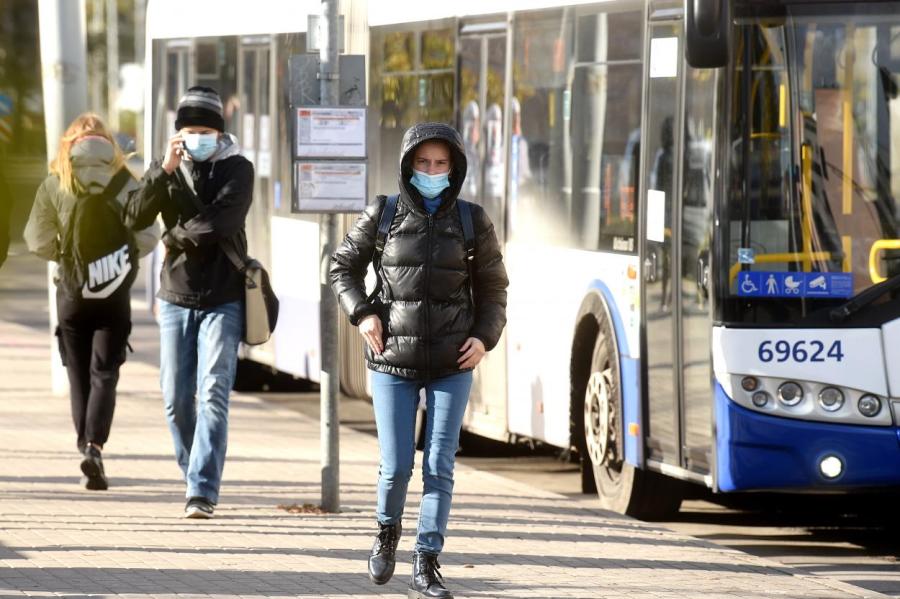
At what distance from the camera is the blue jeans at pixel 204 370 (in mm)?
7324

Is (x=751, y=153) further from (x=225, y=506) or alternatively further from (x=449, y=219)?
(x=225, y=506)

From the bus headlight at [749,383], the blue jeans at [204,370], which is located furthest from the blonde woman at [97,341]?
the bus headlight at [749,383]

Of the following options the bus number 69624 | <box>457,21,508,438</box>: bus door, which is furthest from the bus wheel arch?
the bus number 69624

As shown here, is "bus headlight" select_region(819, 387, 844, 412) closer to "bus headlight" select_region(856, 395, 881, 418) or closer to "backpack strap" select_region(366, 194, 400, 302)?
"bus headlight" select_region(856, 395, 881, 418)

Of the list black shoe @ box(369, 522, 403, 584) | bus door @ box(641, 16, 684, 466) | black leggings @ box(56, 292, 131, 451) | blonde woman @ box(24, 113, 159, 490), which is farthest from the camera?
black leggings @ box(56, 292, 131, 451)

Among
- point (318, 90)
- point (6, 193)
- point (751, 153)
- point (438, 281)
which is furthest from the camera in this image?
point (318, 90)

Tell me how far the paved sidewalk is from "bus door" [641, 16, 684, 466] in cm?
50

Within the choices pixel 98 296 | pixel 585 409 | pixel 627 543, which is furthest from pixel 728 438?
pixel 98 296

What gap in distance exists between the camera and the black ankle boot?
219 inches

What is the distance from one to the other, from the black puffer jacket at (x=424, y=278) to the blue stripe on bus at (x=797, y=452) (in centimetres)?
174

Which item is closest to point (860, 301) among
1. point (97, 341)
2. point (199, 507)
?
point (199, 507)

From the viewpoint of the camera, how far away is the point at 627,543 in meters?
7.25

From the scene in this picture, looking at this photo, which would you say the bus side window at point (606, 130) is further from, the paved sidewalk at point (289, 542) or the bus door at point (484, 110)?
the paved sidewalk at point (289, 542)

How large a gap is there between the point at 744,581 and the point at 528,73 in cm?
388
